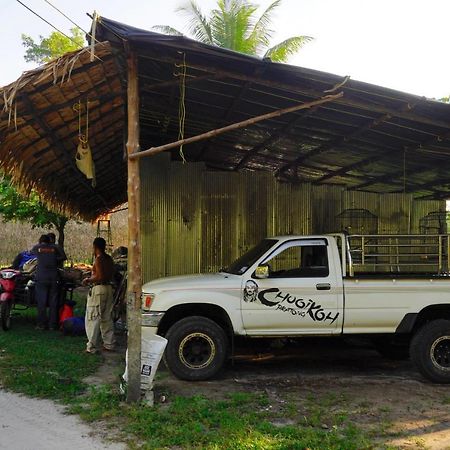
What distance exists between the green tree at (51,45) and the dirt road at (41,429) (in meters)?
17.3

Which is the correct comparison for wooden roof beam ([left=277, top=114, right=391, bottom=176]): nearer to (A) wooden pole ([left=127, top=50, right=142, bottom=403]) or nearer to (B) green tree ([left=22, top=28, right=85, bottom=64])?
(A) wooden pole ([left=127, top=50, right=142, bottom=403])

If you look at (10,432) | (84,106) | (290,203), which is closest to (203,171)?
(290,203)

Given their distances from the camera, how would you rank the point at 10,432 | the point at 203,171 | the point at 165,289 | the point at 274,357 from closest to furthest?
the point at 10,432, the point at 165,289, the point at 274,357, the point at 203,171

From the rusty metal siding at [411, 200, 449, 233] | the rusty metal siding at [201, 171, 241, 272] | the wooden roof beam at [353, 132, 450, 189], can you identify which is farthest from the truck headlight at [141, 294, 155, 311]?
the rusty metal siding at [411, 200, 449, 233]

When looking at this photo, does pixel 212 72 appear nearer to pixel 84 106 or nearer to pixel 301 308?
pixel 84 106

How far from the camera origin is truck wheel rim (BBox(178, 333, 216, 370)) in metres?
6.88

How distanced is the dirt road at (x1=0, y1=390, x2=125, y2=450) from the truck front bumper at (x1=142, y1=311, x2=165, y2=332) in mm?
1491

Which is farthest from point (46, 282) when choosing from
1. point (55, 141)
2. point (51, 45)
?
point (51, 45)

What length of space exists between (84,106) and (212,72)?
2.33 m

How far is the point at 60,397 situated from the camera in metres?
6.10

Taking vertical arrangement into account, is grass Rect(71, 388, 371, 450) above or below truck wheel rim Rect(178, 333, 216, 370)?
below

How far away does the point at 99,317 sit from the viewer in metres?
8.68

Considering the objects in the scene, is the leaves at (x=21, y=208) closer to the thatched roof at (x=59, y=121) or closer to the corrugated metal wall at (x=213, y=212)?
the thatched roof at (x=59, y=121)

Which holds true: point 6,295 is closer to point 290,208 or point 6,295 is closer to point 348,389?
point 290,208
